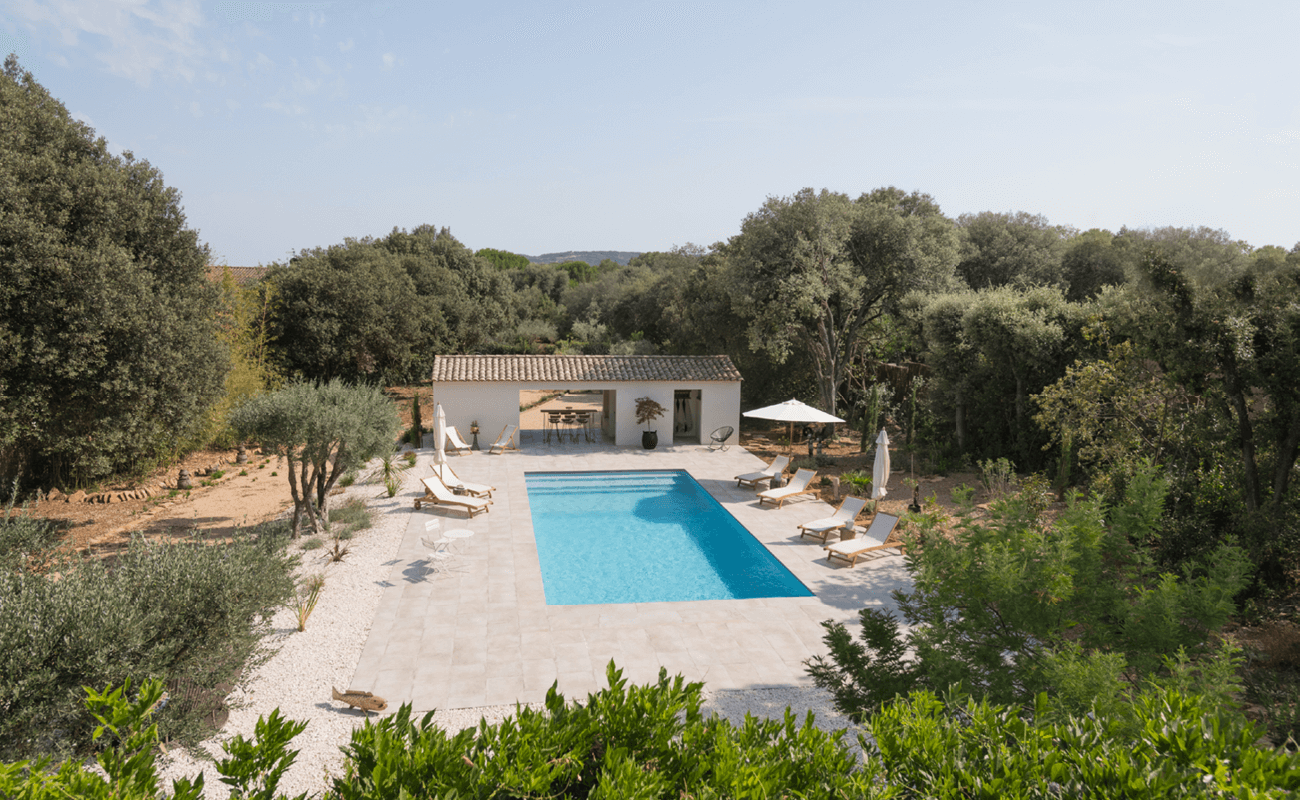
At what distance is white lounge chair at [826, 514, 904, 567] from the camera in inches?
404

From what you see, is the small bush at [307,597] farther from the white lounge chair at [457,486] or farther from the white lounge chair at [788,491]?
the white lounge chair at [788,491]

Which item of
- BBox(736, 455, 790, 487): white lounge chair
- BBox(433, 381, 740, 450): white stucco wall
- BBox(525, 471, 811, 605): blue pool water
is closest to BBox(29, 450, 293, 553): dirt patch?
BBox(433, 381, 740, 450): white stucco wall

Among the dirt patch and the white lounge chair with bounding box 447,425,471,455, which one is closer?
the dirt patch

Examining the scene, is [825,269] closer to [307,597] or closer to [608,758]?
[307,597]

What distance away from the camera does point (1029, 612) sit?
4.40 metres

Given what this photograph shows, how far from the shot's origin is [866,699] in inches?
181

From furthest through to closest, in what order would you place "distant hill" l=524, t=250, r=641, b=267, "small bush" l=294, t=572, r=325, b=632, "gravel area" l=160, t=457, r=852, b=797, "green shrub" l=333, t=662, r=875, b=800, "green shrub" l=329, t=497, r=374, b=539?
"distant hill" l=524, t=250, r=641, b=267
"green shrub" l=329, t=497, r=374, b=539
"small bush" l=294, t=572, r=325, b=632
"gravel area" l=160, t=457, r=852, b=797
"green shrub" l=333, t=662, r=875, b=800

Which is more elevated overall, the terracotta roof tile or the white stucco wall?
the terracotta roof tile

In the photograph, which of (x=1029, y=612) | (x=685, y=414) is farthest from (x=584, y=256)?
(x=1029, y=612)

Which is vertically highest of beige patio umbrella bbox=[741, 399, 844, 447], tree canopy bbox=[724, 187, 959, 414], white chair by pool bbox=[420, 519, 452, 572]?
tree canopy bbox=[724, 187, 959, 414]

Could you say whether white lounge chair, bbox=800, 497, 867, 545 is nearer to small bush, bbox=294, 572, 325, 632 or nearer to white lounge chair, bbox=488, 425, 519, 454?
small bush, bbox=294, 572, 325, 632

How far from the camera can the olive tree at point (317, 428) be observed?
9.81m

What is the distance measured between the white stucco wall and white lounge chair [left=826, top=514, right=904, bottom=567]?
8450mm

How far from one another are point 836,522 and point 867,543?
92 centimetres
